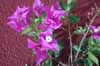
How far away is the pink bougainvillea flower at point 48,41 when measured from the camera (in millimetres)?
1314

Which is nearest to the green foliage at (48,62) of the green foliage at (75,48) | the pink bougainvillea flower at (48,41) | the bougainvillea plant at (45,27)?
the bougainvillea plant at (45,27)

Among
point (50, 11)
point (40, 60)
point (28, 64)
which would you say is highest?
point (50, 11)

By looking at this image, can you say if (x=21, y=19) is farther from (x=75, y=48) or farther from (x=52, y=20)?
(x=75, y=48)

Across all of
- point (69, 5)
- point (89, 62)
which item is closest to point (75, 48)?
point (89, 62)

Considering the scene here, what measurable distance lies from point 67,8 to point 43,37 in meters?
0.20

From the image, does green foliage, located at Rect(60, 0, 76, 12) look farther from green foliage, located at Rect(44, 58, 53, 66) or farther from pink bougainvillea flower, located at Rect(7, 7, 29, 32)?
green foliage, located at Rect(44, 58, 53, 66)

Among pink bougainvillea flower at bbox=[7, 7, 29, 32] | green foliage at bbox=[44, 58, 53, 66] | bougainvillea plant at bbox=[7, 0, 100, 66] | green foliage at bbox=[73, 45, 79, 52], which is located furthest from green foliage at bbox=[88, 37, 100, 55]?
pink bougainvillea flower at bbox=[7, 7, 29, 32]

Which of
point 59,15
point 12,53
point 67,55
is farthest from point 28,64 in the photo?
point 59,15

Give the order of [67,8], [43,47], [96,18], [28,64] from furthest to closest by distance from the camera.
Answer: [28,64], [96,18], [67,8], [43,47]

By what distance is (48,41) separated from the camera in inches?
52.0

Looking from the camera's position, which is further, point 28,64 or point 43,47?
point 28,64

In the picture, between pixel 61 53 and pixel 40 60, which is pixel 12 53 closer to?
pixel 61 53

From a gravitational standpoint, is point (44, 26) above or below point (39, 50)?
above

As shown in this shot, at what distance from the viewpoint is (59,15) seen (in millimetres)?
1367
